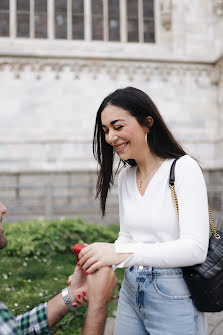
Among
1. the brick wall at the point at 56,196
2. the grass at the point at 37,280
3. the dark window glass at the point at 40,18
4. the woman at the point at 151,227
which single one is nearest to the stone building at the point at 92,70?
the dark window glass at the point at 40,18

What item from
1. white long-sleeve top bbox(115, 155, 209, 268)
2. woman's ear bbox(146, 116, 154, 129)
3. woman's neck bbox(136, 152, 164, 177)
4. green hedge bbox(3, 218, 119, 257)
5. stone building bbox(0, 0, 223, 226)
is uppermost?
stone building bbox(0, 0, 223, 226)

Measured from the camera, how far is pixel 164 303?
1238 millimetres

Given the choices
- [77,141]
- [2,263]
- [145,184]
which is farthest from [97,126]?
[77,141]

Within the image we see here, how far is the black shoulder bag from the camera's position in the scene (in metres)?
1.17

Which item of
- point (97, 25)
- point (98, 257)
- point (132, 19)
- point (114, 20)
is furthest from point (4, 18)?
point (98, 257)

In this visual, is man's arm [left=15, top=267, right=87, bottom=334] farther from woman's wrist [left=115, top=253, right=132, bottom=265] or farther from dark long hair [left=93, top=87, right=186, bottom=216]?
dark long hair [left=93, top=87, right=186, bottom=216]

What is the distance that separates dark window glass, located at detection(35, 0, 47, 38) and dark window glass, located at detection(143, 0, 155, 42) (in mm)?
3061

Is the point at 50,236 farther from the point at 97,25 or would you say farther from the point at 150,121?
the point at 97,25

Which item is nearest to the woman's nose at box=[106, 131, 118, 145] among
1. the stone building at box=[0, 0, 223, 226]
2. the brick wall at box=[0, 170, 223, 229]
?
the brick wall at box=[0, 170, 223, 229]

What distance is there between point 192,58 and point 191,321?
9728 millimetres

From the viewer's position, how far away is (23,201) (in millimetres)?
6328

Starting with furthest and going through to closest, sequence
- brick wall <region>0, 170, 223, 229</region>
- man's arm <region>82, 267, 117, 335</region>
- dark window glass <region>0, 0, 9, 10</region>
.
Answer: dark window glass <region>0, 0, 9, 10</region>, brick wall <region>0, 170, 223, 229</region>, man's arm <region>82, 267, 117, 335</region>

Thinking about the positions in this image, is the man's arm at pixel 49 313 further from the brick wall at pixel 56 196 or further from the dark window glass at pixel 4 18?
the dark window glass at pixel 4 18

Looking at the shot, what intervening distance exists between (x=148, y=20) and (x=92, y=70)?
8.64 ft
